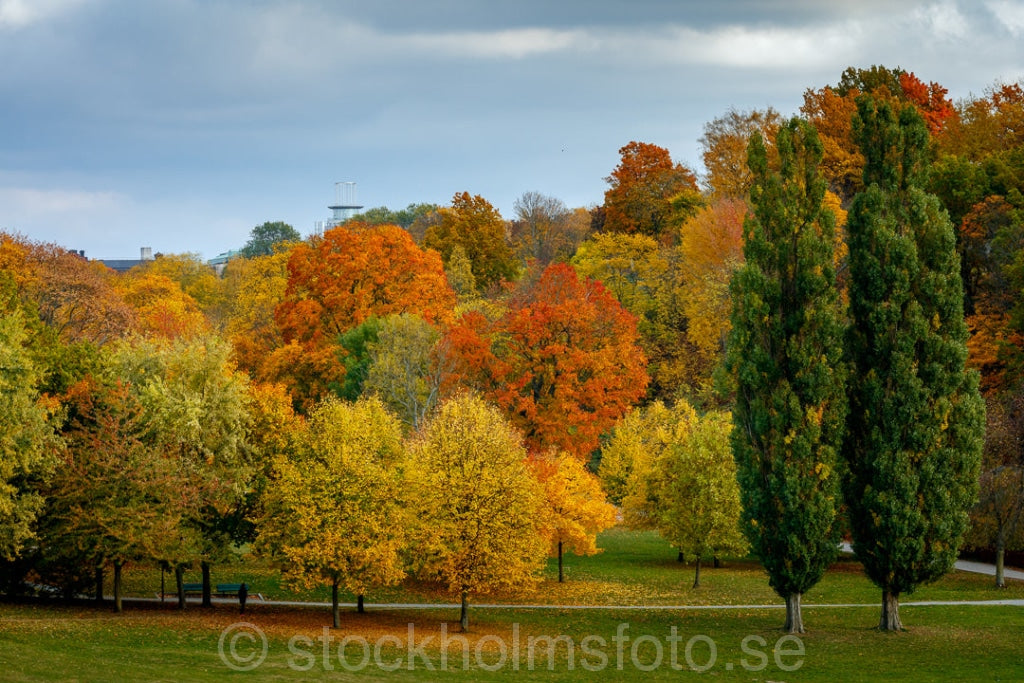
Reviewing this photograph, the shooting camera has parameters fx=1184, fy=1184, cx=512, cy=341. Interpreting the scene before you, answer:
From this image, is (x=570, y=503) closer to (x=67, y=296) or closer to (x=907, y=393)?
(x=907, y=393)

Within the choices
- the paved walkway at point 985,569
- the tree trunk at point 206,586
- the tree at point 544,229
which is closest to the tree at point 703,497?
the paved walkway at point 985,569

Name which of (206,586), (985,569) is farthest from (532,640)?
(985,569)

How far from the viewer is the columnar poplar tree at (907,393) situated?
36.6m

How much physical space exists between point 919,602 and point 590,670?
16.7m

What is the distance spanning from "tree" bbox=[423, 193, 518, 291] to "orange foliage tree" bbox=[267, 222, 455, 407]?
1975 centimetres

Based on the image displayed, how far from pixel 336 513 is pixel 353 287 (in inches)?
1310

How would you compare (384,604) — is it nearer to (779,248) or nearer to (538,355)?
(538,355)

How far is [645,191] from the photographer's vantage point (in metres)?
97.7

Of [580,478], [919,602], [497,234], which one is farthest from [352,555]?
[497,234]

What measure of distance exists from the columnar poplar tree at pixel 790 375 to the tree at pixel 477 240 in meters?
51.7

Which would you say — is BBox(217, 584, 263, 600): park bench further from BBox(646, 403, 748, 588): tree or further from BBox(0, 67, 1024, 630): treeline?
BBox(646, 403, 748, 588): tree

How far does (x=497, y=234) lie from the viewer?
304 feet

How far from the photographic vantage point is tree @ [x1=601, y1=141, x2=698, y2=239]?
315 ft

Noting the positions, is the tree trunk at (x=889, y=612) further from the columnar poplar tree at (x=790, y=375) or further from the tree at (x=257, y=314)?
the tree at (x=257, y=314)
